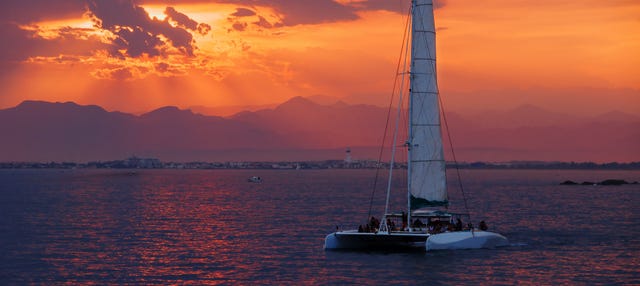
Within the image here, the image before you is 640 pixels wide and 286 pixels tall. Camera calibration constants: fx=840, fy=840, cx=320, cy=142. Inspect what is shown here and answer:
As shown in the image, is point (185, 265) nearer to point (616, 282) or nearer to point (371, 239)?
point (371, 239)

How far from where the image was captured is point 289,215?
9038 centimetres

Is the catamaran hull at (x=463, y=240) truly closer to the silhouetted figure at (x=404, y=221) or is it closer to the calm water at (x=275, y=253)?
the calm water at (x=275, y=253)

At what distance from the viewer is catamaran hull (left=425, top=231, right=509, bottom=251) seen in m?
50.3

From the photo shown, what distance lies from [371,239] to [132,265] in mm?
14275

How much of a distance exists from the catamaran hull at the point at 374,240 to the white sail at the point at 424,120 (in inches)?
117

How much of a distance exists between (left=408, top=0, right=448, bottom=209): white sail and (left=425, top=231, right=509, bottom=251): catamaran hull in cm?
278

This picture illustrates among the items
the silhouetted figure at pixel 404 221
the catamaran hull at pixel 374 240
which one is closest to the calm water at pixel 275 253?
the catamaran hull at pixel 374 240

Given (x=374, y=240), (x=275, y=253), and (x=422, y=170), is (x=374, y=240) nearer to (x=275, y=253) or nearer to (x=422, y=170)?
(x=422, y=170)

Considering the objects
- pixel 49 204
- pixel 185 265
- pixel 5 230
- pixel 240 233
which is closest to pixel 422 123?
pixel 185 265

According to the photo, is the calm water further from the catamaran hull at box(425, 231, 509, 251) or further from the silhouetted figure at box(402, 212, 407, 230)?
the silhouetted figure at box(402, 212, 407, 230)

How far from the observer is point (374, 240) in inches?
2019

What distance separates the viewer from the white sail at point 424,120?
52.1 meters

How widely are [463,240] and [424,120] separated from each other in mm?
7842

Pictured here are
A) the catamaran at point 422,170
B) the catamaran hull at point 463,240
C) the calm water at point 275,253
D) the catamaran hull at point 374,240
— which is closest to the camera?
the calm water at point 275,253
